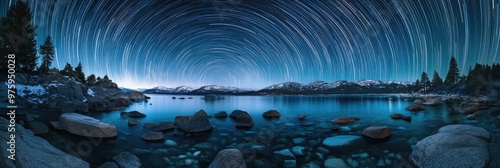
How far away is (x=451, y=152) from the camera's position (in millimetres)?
7270

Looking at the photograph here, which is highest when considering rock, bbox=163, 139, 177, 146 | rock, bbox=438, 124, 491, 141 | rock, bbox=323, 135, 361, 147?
rock, bbox=438, 124, 491, 141

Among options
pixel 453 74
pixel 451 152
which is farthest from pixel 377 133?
pixel 453 74

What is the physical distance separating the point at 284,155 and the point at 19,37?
5278 cm

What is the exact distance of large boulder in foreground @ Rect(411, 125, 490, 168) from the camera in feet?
22.3

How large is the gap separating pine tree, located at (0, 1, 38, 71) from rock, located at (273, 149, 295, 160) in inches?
1938

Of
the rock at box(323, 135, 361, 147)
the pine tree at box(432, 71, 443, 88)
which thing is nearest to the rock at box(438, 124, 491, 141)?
the rock at box(323, 135, 361, 147)

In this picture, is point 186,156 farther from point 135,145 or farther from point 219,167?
point 135,145

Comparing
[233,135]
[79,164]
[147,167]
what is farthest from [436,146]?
[79,164]

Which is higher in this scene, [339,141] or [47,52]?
[47,52]

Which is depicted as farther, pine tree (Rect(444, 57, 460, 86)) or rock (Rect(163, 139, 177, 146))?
pine tree (Rect(444, 57, 460, 86))

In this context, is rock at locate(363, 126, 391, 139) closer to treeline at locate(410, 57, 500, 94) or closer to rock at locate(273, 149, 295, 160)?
rock at locate(273, 149, 295, 160)

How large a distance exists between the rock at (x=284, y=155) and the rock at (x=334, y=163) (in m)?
1.55

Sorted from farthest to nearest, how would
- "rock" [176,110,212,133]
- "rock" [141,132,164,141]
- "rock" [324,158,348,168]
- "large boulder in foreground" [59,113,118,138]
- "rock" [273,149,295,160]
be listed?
"rock" [176,110,212,133] < "rock" [141,132,164,141] < "large boulder in foreground" [59,113,118,138] < "rock" [273,149,295,160] < "rock" [324,158,348,168]

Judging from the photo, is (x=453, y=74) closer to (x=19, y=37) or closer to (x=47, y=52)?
(x=19, y=37)
